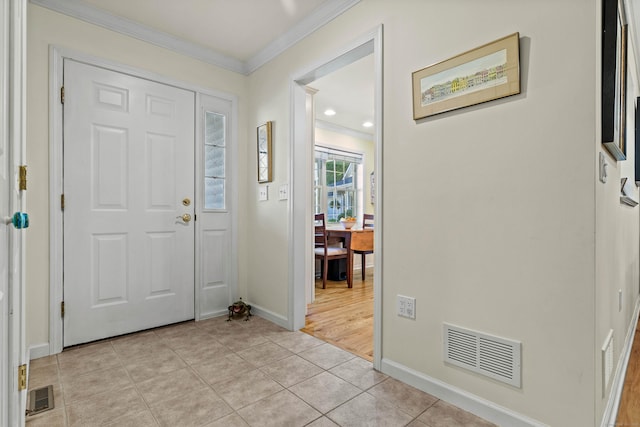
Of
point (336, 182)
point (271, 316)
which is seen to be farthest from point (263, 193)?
point (336, 182)

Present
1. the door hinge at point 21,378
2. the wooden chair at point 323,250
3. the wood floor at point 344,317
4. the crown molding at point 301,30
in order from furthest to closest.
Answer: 1. the wooden chair at point 323,250
2. the wood floor at point 344,317
3. the crown molding at point 301,30
4. the door hinge at point 21,378

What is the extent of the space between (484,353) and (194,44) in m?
3.06

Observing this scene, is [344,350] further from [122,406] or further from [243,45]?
[243,45]

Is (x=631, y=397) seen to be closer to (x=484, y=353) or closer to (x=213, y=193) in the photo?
(x=484, y=353)

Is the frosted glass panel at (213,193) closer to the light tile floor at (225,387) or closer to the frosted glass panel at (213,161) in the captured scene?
the frosted glass panel at (213,161)

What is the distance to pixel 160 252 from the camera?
2744 mm

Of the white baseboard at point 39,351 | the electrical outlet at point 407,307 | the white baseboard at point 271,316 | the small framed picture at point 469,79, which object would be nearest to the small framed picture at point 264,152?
the white baseboard at point 271,316

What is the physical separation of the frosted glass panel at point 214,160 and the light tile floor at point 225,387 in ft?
3.96

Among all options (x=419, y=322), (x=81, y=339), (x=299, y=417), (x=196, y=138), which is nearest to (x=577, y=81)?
(x=419, y=322)

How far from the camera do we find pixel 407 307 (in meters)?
1.86

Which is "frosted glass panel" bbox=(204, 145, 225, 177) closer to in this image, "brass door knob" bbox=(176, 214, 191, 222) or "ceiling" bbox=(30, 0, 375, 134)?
"brass door knob" bbox=(176, 214, 191, 222)

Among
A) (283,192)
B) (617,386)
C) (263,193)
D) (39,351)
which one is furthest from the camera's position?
(263,193)

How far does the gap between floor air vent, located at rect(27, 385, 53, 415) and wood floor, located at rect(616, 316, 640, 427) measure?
262 cm

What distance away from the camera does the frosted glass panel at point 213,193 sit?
302 cm
